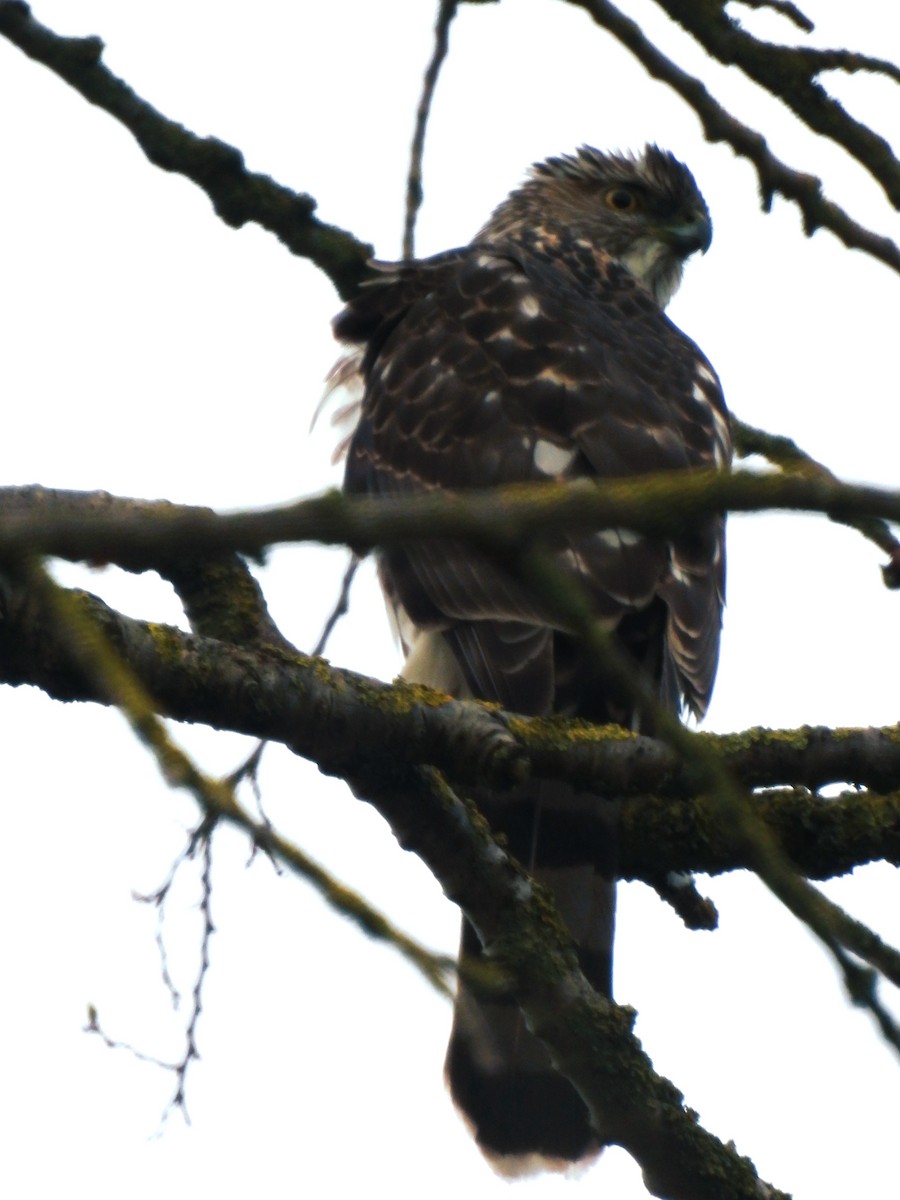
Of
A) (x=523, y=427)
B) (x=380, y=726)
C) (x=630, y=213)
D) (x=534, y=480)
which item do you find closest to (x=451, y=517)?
(x=380, y=726)

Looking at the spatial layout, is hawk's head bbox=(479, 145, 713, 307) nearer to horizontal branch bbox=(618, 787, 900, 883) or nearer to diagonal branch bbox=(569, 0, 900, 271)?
horizontal branch bbox=(618, 787, 900, 883)

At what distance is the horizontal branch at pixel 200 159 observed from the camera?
2873mm

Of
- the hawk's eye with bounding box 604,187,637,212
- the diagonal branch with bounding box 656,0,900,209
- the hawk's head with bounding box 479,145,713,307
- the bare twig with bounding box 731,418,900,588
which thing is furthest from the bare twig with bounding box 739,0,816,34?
the hawk's eye with bounding box 604,187,637,212

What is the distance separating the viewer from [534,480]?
179 inches

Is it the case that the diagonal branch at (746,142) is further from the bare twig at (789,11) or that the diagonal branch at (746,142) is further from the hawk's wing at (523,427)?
the hawk's wing at (523,427)

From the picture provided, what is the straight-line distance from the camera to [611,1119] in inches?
125

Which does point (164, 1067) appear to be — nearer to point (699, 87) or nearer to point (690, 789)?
point (690, 789)

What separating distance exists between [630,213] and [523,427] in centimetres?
283

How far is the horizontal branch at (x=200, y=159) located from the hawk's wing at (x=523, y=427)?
634mm

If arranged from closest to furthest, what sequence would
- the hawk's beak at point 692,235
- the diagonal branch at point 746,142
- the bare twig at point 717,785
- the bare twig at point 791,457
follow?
the bare twig at point 717,785, the diagonal branch at point 746,142, the bare twig at point 791,457, the hawk's beak at point 692,235

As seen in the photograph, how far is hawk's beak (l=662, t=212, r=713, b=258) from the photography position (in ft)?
23.1

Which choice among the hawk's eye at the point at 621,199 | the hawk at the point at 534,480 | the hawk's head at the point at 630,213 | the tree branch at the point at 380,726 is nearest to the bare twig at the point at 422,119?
the hawk at the point at 534,480

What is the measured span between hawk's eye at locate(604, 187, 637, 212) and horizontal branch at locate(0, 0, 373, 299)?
3089 mm

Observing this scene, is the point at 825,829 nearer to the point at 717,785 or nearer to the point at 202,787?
the point at 717,785
